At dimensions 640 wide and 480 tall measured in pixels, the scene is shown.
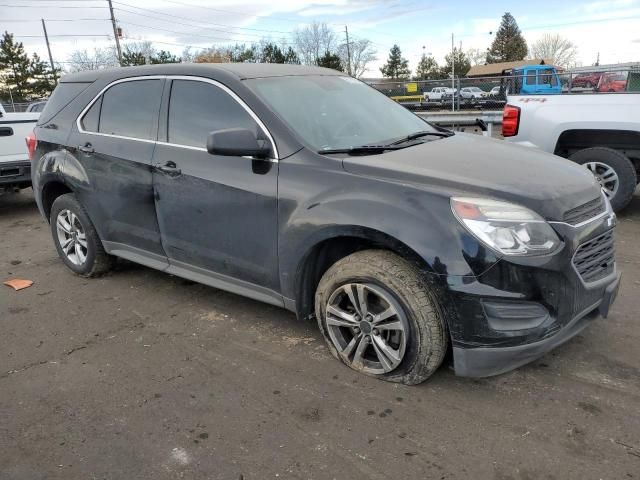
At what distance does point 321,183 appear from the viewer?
3059 millimetres

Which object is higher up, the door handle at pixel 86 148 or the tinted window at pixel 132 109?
the tinted window at pixel 132 109

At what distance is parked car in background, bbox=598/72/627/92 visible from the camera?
13.8 metres

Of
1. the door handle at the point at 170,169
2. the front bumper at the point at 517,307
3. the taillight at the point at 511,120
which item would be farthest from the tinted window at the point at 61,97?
the taillight at the point at 511,120

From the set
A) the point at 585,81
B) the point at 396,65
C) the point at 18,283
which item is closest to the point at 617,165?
the point at 18,283

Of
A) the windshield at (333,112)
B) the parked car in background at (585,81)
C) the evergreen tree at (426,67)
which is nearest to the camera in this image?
the windshield at (333,112)

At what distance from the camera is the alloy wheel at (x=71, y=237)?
15.7 feet

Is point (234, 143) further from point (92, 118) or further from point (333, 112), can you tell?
point (92, 118)

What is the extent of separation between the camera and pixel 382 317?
295 centimetres

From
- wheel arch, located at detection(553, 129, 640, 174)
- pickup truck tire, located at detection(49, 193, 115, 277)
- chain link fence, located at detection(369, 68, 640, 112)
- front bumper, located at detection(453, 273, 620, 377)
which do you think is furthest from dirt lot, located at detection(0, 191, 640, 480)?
chain link fence, located at detection(369, 68, 640, 112)

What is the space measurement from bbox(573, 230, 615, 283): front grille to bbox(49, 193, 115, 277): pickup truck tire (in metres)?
3.77

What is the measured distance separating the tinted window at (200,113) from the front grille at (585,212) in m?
1.86

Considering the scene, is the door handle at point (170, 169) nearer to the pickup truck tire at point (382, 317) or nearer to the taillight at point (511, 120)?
the pickup truck tire at point (382, 317)

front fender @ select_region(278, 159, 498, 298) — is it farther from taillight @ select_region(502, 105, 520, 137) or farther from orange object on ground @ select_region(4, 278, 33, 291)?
taillight @ select_region(502, 105, 520, 137)

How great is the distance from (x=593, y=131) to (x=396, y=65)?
8372 cm
